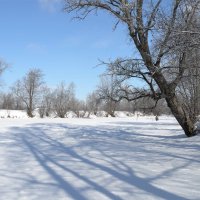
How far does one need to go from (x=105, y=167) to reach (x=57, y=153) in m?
3.48

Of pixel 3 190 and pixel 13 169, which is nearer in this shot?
pixel 3 190

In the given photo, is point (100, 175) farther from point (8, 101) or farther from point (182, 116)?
point (8, 101)

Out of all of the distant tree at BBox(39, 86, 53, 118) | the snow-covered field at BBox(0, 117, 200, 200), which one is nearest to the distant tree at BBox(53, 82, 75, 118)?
the distant tree at BBox(39, 86, 53, 118)

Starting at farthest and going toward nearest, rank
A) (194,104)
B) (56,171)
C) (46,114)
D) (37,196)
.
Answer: (46,114) < (194,104) < (56,171) < (37,196)

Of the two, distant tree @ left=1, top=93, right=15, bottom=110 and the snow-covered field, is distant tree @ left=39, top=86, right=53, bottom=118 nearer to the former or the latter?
distant tree @ left=1, top=93, right=15, bottom=110

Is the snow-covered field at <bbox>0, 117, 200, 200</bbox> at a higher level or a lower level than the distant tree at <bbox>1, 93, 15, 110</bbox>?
lower

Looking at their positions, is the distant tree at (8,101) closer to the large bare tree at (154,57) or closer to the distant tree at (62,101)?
the distant tree at (62,101)

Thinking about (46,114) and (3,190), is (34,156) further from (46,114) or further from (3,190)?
(46,114)

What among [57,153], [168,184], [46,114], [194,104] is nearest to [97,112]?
[46,114]

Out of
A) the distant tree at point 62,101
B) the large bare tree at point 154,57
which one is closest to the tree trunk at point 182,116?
the large bare tree at point 154,57

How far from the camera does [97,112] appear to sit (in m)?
74.4

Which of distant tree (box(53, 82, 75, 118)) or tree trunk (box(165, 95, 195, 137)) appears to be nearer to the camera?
tree trunk (box(165, 95, 195, 137))

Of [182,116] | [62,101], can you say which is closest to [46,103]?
[62,101]

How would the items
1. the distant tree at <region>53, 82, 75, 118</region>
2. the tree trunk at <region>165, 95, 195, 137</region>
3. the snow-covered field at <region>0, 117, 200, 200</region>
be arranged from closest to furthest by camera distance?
the snow-covered field at <region>0, 117, 200, 200</region>, the tree trunk at <region>165, 95, 195, 137</region>, the distant tree at <region>53, 82, 75, 118</region>
